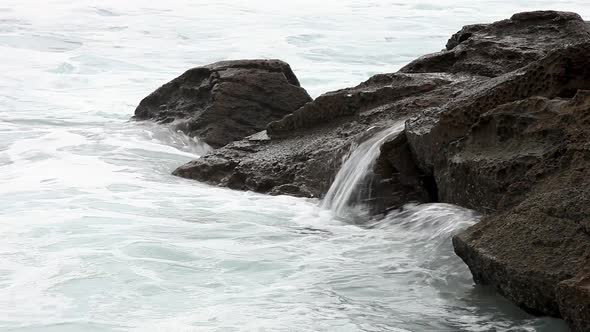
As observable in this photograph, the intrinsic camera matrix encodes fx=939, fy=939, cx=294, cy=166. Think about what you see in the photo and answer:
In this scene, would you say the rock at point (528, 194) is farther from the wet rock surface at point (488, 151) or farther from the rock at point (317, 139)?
the rock at point (317, 139)

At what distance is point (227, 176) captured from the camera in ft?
23.6

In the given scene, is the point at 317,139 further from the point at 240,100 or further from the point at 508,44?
the point at 240,100

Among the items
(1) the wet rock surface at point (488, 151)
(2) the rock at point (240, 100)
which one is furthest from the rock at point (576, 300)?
(2) the rock at point (240, 100)

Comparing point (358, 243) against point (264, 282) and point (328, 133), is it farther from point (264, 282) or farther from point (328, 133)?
point (328, 133)

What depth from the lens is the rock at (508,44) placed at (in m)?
7.32

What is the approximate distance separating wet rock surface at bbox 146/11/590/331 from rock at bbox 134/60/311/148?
130cm

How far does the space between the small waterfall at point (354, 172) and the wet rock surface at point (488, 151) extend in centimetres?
10

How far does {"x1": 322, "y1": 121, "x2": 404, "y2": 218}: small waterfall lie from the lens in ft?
19.8

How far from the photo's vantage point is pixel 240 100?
8.94 m

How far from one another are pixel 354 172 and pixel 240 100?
297 cm

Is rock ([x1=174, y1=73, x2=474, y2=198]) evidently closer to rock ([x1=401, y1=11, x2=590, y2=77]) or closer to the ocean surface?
the ocean surface

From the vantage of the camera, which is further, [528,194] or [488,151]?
[488,151]

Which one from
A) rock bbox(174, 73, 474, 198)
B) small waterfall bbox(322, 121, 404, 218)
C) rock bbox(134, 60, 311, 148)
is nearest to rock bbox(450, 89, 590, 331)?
small waterfall bbox(322, 121, 404, 218)

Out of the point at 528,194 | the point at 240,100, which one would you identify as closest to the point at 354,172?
the point at 528,194
